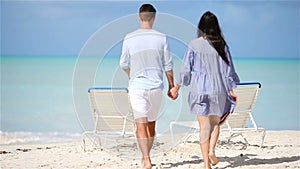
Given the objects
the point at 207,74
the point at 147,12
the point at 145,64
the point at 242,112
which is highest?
the point at 147,12

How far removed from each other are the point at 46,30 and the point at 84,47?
44.9 meters

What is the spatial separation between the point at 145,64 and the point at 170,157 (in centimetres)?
140

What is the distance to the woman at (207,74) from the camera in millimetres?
6004

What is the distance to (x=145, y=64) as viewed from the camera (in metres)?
6.05

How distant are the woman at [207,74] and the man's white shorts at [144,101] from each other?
0.17 m

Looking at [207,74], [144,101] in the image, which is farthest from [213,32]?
[144,101]

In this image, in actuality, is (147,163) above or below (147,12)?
below

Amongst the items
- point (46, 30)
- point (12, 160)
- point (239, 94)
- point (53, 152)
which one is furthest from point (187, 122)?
point (46, 30)

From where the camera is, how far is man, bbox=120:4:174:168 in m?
6.04

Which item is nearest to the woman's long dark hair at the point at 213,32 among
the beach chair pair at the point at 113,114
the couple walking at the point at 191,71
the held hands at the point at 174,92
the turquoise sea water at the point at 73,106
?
the couple walking at the point at 191,71

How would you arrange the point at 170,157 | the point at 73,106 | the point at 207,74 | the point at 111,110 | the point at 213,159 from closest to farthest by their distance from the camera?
the point at 207,74 → the point at 213,159 → the point at 170,157 → the point at 111,110 → the point at 73,106

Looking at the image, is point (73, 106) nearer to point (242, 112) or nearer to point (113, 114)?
point (113, 114)

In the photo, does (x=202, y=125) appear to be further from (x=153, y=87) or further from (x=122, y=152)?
(x=122, y=152)

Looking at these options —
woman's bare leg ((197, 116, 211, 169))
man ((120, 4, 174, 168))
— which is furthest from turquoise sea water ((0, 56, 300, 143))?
woman's bare leg ((197, 116, 211, 169))
